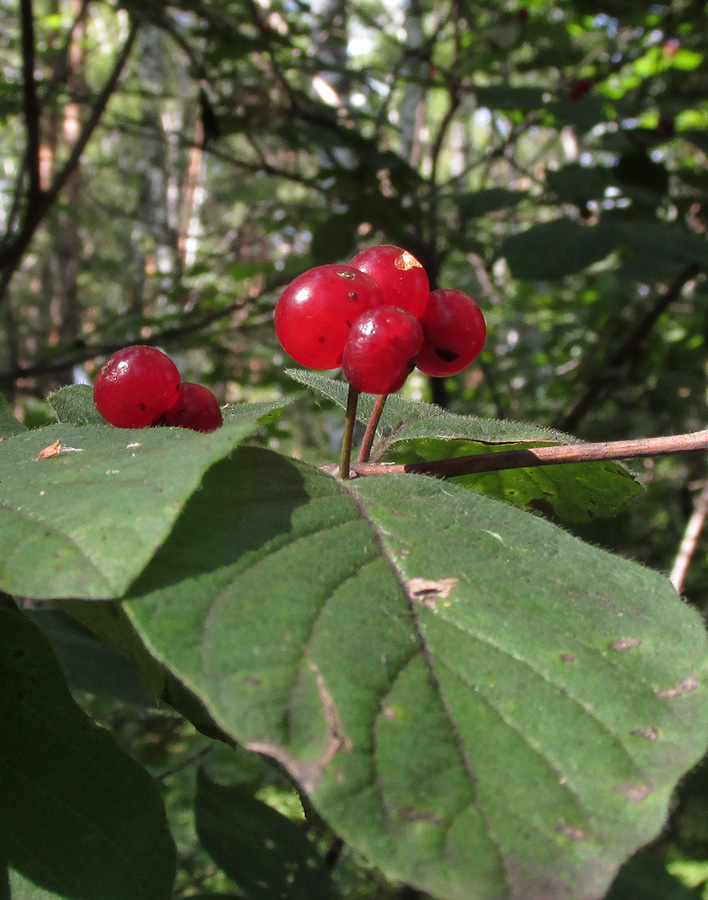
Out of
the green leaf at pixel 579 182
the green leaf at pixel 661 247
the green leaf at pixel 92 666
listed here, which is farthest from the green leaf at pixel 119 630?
the green leaf at pixel 579 182

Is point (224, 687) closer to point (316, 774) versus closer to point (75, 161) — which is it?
point (316, 774)

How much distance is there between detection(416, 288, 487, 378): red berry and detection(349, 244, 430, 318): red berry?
3 cm

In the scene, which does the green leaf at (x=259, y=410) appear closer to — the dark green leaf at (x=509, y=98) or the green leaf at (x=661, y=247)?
the green leaf at (x=661, y=247)

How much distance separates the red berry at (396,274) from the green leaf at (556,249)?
7.75 feet

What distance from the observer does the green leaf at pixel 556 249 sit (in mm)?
3273

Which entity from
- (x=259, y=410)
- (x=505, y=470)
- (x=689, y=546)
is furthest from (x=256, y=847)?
(x=689, y=546)

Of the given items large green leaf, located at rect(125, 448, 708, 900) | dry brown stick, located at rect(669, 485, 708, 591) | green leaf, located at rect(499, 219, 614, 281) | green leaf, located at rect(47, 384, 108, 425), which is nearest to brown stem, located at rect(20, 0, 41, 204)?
green leaf, located at rect(499, 219, 614, 281)

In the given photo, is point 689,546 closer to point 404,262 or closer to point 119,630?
point 404,262

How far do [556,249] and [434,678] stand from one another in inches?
122

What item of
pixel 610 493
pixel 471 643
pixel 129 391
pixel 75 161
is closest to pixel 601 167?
pixel 75 161

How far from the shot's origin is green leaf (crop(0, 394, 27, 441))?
1132 millimetres

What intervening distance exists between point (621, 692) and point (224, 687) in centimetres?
Result: 35

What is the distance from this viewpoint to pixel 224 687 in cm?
55

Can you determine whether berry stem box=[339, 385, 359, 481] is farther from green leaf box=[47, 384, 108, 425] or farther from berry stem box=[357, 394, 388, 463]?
green leaf box=[47, 384, 108, 425]
